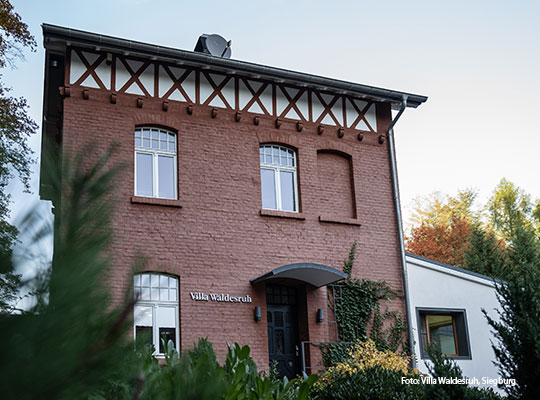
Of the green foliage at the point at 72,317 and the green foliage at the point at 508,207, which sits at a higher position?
the green foliage at the point at 508,207

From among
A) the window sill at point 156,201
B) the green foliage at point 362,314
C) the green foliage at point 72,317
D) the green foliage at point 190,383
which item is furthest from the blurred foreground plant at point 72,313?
the green foliage at point 362,314

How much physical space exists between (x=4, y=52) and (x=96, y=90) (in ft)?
17.7

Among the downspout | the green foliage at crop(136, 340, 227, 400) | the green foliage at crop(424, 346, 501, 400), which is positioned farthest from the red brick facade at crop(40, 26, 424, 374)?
the green foliage at crop(136, 340, 227, 400)

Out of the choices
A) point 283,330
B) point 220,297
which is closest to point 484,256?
point 283,330

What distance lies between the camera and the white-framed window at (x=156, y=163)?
13936mm

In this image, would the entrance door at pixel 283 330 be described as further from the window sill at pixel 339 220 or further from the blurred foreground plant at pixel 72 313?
the blurred foreground plant at pixel 72 313

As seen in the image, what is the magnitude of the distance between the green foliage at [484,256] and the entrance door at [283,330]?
13.7 m

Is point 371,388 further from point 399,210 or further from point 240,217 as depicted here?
point 399,210

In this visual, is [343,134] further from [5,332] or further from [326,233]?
[5,332]

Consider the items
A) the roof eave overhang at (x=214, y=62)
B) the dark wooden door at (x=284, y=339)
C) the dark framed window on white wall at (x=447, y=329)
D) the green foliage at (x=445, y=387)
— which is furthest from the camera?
the dark framed window on white wall at (x=447, y=329)

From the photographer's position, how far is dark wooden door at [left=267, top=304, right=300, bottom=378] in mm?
14523

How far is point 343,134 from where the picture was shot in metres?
16.3

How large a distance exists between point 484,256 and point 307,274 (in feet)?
48.2

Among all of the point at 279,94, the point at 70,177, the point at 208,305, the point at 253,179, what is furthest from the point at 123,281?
the point at 279,94
